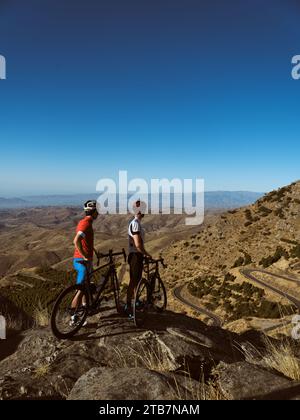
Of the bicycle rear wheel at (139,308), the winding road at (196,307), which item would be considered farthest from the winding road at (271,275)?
the bicycle rear wheel at (139,308)

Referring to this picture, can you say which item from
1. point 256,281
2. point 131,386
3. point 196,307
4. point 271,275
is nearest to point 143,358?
point 131,386

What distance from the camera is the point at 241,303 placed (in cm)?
3453

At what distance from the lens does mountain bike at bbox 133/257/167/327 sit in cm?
885

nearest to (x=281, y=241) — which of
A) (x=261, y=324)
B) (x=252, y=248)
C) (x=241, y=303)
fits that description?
(x=252, y=248)

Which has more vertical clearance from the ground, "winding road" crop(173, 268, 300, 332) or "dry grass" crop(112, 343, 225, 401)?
"dry grass" crop(112, 343, 225, 401)

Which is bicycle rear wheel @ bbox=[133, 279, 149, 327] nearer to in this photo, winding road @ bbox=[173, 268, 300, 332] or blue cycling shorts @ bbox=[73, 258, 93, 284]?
blue cycling shorts @ bbox=[73, 258, 93, 284]

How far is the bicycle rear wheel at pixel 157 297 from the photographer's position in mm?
10070

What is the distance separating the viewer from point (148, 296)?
32.0ft

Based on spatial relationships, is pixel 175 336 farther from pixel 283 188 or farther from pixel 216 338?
pixel 283 188

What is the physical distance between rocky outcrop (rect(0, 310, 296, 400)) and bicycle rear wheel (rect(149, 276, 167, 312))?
0.76 meters

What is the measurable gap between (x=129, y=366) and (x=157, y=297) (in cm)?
426

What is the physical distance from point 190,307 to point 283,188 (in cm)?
5369

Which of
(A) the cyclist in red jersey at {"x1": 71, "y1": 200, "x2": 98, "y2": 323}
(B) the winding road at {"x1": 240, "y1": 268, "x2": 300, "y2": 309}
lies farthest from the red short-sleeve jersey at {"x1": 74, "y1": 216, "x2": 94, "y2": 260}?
(B) the winding road at {"x1": 240, "y1": 268, "x2": 300, "y2": 309}
